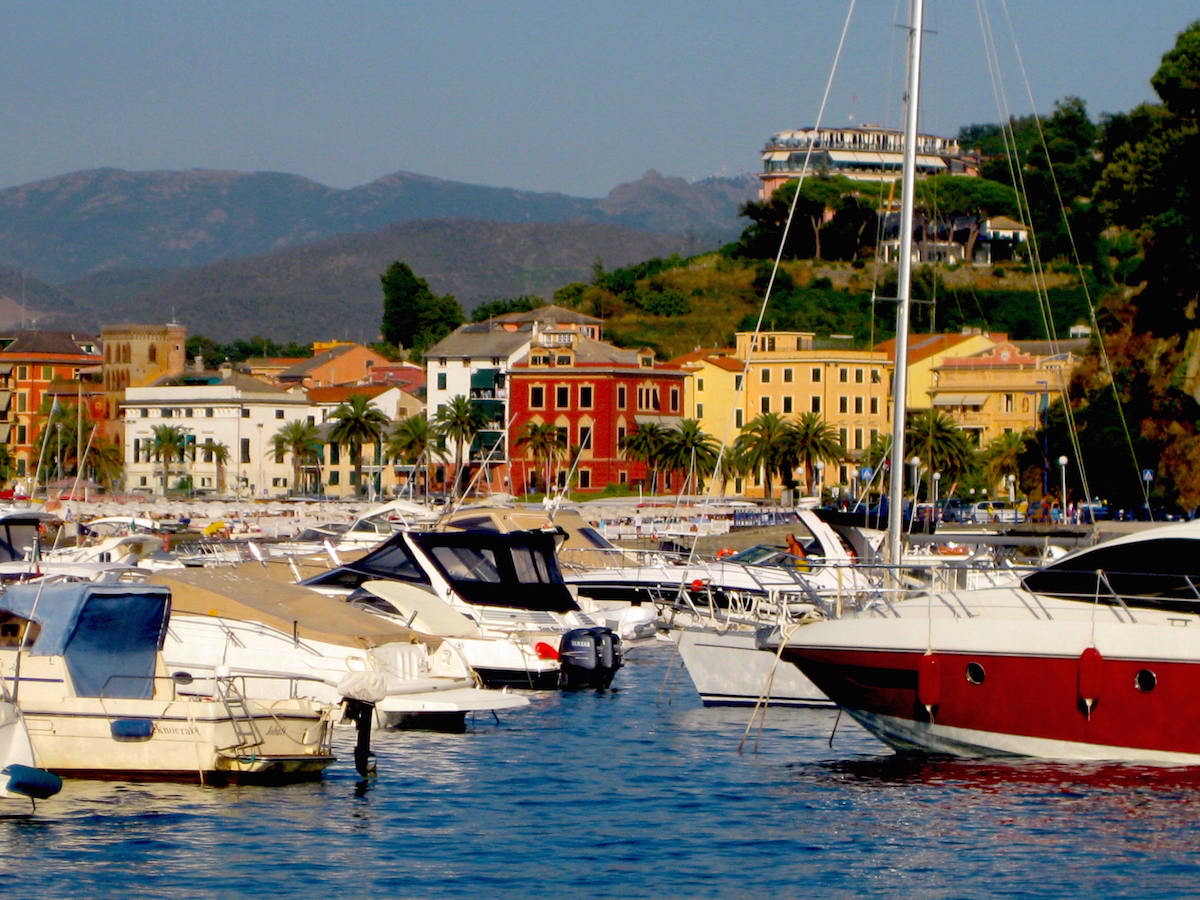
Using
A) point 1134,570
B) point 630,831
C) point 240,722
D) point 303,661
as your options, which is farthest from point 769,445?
point 630,831

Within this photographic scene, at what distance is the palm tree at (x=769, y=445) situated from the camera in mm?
99062

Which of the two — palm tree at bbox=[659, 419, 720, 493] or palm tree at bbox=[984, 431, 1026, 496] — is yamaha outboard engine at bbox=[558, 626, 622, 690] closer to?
palm tree at bbox=[984, 431, 1026, 496]

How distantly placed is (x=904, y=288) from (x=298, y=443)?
325ft

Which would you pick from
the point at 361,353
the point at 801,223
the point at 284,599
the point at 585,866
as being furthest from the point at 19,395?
the point at 585,866

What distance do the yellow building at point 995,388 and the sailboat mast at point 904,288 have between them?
264 ft

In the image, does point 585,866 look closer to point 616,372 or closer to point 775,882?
point 775,882

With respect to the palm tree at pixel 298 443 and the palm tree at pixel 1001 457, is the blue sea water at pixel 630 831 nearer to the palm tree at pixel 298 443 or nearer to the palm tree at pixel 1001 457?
the palm tree at pixel 1001 457

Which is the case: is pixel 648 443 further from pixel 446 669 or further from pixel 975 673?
pixel 975 673

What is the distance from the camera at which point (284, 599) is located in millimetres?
27766

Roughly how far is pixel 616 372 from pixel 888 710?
9260 centimetres

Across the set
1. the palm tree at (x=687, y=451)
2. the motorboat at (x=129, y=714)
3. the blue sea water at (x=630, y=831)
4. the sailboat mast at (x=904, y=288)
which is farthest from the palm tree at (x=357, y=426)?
the motorboat at (x=129, y=714)

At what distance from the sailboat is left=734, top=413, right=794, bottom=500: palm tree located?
7586 centimetres

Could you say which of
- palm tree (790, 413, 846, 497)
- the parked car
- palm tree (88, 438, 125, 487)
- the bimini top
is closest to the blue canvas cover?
the bimini top

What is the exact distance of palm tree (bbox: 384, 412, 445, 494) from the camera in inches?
4503
